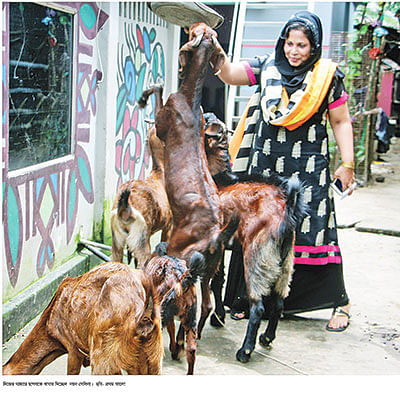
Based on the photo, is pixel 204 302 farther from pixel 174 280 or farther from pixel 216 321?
pixel 174 280

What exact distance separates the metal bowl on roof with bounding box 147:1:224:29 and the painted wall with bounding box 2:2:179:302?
0.11m

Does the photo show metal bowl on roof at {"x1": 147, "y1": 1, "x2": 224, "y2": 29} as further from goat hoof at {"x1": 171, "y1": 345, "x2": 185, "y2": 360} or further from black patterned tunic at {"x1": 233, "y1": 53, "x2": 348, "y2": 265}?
goat hoof at {"x1": 171, "y1": 345, "x2": 185, "y2": 360}

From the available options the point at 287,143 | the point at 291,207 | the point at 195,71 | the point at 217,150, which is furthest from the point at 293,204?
the point at 195,71

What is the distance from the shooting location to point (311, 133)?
330 centimetres

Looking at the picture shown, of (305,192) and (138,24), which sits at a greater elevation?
(138,24)

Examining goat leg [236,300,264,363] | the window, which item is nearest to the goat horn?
the window

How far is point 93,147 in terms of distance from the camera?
11.4ft

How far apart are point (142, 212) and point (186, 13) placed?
1118 mm

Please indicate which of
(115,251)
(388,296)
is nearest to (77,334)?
(115,251)

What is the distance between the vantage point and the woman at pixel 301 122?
10.4ft

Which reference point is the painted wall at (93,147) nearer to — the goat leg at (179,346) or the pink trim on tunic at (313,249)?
the goat leg at (179,346)

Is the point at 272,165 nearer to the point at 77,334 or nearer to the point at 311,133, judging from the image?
the point at 311,133

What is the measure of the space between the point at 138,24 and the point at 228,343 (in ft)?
6.44

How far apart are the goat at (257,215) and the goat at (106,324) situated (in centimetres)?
70
